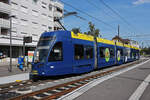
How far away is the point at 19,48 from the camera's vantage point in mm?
27125

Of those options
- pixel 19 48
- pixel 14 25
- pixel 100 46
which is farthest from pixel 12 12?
pixel 100 46

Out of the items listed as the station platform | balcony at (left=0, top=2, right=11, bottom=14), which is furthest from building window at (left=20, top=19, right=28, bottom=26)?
the station platform

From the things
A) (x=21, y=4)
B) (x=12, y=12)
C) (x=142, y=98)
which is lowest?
(x=142, y=98)

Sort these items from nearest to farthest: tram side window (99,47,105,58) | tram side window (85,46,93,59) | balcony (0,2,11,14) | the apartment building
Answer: tram side window (85,46,93,59), tram side window (99,47,105,58), balcony (0,2,11,14), the apartment building

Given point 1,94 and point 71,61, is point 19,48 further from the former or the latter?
point 1,94

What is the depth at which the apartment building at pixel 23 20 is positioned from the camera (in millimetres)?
24609

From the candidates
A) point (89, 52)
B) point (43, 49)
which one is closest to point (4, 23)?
point (89, 52)

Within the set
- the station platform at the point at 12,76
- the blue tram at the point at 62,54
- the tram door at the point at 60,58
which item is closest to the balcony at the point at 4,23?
the station platform at the point at 12,76

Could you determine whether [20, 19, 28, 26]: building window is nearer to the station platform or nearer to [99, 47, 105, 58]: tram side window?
the station platform

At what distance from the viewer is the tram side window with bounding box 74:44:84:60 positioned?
10.8 meters

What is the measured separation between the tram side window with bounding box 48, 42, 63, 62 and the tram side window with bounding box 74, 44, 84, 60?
139cm

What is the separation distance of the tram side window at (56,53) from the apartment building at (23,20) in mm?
15818

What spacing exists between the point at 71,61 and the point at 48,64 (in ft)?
5.98

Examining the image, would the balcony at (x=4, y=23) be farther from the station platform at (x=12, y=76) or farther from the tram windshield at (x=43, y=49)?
the tram windshield at (x=43, y=49)
